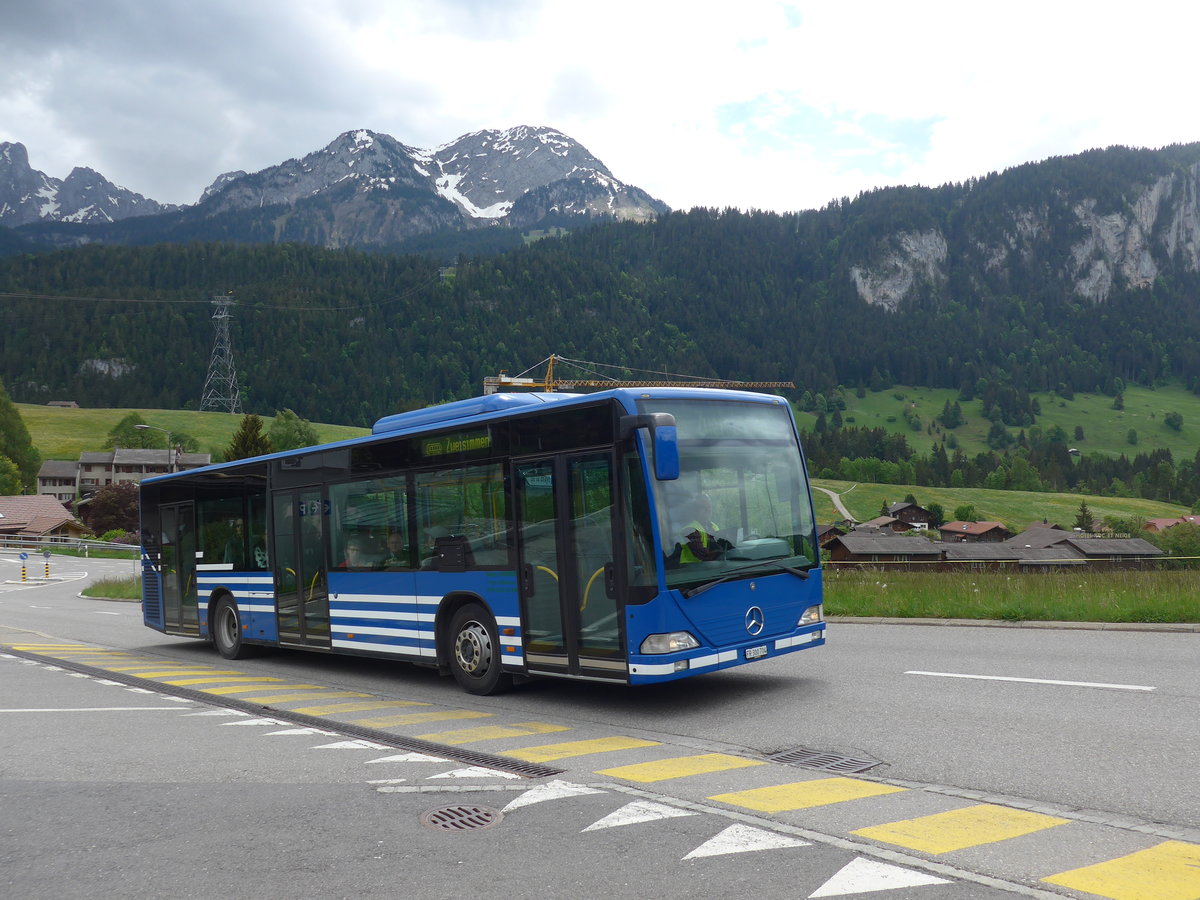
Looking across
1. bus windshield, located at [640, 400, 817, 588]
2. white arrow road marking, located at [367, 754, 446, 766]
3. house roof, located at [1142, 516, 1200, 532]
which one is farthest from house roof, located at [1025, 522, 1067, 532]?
white arrow road marking, located at [367, 754, 446, 766]

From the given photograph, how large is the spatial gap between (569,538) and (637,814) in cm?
391

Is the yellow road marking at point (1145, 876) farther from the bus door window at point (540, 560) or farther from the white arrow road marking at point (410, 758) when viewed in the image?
the bus door window at point (540, 560)

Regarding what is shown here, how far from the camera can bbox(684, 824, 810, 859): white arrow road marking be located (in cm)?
508

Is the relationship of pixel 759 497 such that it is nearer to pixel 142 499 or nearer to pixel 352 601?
pixel 352 601

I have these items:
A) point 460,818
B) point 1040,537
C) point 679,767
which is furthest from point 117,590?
point 1040,537

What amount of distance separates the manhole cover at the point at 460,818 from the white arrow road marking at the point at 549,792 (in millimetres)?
143

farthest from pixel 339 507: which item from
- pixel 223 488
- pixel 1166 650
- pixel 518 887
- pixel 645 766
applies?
pixel 1166 650

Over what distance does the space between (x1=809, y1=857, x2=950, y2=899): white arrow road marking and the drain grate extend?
6.91 ft

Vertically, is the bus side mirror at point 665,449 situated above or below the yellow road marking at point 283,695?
above

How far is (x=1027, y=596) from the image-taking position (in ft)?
50.6

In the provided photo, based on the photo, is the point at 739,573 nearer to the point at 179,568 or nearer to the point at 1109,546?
the point at 179,568

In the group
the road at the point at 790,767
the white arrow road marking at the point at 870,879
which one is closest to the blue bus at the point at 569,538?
the road at the point at 790,767

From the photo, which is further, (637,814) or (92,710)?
(92,710)

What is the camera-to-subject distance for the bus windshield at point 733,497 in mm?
9077
